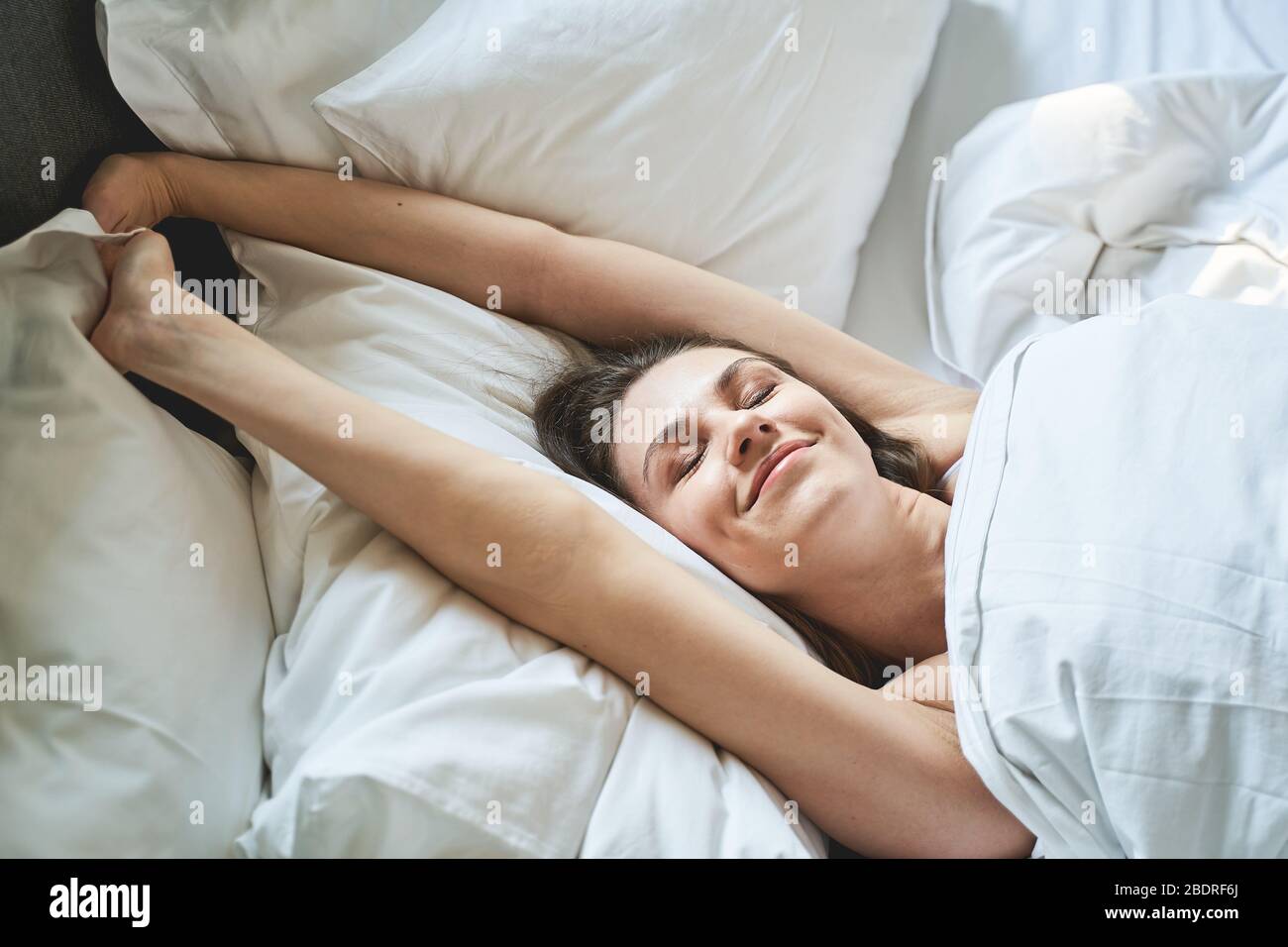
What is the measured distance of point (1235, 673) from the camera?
0.84 metres

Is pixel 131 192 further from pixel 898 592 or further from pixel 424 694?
pixel 898 592

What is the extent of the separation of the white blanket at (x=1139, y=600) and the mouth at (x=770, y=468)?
7.1 inches

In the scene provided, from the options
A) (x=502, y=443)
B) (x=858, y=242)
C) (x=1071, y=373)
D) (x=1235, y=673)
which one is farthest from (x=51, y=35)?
(x=1235, y=673)

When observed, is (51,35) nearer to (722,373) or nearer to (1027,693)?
(722,373)

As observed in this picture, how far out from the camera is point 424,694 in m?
0.88

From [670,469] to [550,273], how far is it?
1.10 ft

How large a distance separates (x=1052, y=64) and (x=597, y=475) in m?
0.97

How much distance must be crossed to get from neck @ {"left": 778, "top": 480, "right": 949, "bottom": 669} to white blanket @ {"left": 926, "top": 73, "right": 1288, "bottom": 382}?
334mm

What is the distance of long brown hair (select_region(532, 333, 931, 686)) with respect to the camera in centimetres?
125

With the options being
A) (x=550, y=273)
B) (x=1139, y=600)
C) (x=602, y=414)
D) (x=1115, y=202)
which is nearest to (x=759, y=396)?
(x=602, y=414)

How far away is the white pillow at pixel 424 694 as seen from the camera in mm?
797

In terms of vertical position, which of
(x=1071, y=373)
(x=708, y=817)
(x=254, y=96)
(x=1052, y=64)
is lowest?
(x=708, y=817)
